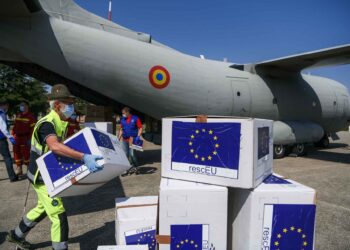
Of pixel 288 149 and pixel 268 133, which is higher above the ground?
pixel 268 133

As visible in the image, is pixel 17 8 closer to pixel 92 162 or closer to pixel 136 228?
pixel 92 162

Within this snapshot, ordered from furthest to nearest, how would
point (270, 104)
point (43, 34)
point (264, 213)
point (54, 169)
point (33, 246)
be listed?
1. point (270, 104)
2. point (43, 34)
3. point (33, 246)
4. point (54, 169)
5. point (264, 213)

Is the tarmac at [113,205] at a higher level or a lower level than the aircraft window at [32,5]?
lower

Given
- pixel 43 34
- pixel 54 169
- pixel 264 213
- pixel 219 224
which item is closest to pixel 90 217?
pixel 54 169

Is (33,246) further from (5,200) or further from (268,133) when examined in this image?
(268,133)

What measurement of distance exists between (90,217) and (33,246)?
99 centimetres

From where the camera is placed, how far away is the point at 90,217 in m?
4.30

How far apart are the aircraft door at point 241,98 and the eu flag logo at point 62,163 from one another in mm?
6689

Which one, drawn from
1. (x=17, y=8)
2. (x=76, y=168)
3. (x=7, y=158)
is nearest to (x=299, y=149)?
(x=76, y=168)

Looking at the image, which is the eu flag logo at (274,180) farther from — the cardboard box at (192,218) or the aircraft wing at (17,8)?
the aircraft wing at (17,8)

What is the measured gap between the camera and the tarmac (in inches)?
141

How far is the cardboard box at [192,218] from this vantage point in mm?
2590

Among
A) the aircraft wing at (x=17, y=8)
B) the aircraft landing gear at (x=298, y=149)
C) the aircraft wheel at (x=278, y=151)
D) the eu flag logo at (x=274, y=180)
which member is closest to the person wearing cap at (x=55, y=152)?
the eu flag logo at (x=274, y=180)

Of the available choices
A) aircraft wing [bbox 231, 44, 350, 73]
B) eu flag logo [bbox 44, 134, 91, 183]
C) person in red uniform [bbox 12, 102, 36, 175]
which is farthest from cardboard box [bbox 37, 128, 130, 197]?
aircraft wing [bbox 231, 44, 350, 73]
